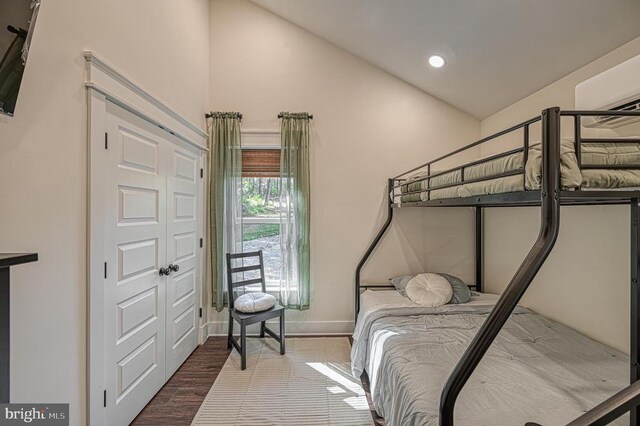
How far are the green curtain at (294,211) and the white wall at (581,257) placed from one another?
2044mm

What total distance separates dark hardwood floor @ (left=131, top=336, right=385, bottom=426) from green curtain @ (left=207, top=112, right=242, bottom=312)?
1.62ft

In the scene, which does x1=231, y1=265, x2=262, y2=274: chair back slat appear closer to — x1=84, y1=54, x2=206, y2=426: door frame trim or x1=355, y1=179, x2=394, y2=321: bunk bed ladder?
x1=355, y1=179, x2=394, y2=321: bunk bed ladder

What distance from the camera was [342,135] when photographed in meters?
3.09

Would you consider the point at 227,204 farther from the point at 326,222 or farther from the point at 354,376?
the point at 354,376

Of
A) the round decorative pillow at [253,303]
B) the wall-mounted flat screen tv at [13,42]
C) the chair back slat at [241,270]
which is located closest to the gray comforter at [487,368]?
the round decorative pillow at [253,303]

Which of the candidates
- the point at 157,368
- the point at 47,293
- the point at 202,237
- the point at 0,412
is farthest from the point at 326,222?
the point at 0,412

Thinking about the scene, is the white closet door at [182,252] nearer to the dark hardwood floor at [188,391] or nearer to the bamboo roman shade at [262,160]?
the dark hardwood floor at [188,391]

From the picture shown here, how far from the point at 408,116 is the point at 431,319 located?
2.18m

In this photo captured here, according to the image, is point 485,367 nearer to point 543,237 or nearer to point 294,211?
point 543,237

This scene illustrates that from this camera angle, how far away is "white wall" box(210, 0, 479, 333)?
3.05 meters

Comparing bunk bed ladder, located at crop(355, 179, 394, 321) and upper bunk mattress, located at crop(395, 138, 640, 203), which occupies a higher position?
upper bunk mattress, located at crop(395, 138, 640, 203)

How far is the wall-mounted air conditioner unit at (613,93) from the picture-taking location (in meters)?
1.39

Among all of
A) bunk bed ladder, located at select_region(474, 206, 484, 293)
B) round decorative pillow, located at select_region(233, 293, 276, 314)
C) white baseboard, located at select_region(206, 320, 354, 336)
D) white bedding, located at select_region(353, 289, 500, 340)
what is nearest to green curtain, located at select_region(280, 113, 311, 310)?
white baseboard, located at select_region(206, 320, 354, 336)

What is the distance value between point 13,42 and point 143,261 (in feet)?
4.39
